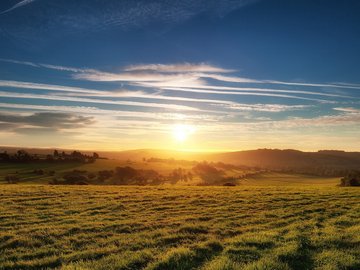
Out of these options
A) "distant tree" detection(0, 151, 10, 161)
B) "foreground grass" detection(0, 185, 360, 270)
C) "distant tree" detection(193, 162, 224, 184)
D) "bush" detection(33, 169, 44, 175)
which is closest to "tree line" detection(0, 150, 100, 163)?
"distant tree" detection(0, 151, 10, 161)

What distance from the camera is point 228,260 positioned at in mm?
11867

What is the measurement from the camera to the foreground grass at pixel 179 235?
478 inches

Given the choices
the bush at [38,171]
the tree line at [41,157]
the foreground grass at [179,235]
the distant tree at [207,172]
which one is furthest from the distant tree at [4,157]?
the foreground grass at [179,235]

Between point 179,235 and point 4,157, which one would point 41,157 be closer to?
point 4,157

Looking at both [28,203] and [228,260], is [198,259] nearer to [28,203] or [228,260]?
[228,260]

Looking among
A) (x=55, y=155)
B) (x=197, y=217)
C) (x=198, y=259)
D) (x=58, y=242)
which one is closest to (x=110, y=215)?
(x=197, y=217)

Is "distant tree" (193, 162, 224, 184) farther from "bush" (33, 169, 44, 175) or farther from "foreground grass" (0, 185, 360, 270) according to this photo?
"foreground grass" (0, 185, 360, 270)

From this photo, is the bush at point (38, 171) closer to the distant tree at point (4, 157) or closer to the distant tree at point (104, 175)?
the distant tree at point (104, 175)

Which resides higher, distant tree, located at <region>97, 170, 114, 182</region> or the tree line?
the tree line

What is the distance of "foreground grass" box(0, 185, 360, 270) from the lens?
478 inches

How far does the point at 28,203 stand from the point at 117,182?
73333 millimetres

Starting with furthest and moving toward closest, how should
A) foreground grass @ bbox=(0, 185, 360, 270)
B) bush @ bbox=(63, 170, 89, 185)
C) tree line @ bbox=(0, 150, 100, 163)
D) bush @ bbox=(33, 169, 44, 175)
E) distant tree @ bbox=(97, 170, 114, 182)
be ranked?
tree line @ bbox=(0, 150, 100, 163)
bush @ bbox=(33, 169, 44, 175)
distant tree @ bbox=(97, 170, 114, 182)
bush @ bbox=(63, 170, 89, 185)
foreground grass @ bbox=(0, 185, 360, 270)

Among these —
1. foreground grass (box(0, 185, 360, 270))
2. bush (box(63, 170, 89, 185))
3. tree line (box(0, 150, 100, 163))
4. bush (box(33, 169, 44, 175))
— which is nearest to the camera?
foreground grass (box(0, 185, 360, 270))

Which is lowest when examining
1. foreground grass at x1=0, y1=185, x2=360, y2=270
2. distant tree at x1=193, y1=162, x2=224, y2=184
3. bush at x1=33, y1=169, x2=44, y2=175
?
distant tree at x1=193, y1=162, x2=224, y2=184
